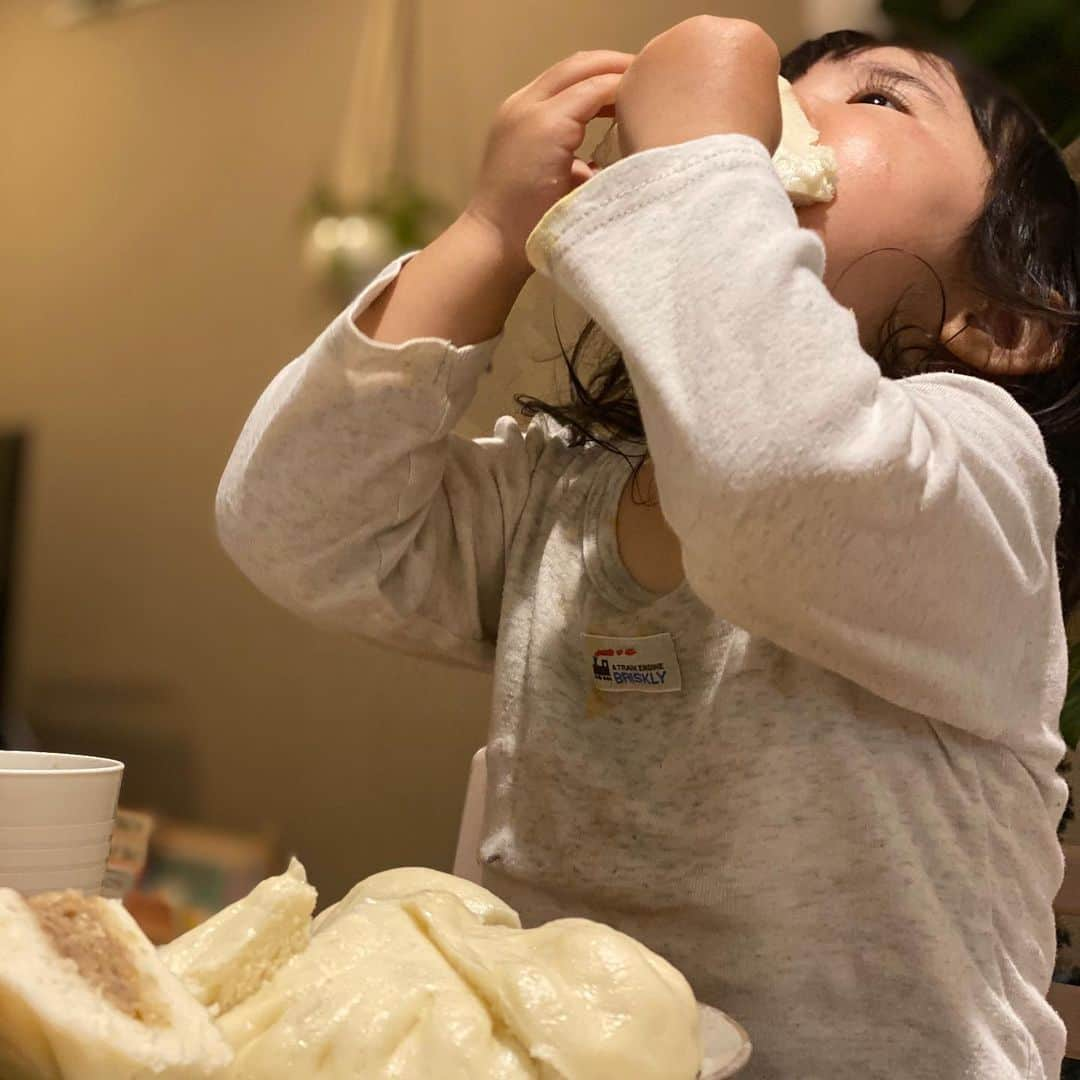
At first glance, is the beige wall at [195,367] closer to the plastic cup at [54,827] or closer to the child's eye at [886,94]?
the child's eye at [886,94]

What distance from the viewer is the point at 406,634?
66 centimetres

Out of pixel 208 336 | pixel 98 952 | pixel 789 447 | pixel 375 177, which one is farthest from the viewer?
pixel 208 336

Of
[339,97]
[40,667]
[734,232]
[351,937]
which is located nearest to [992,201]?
[734,232]

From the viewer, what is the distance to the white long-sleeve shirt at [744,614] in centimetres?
45

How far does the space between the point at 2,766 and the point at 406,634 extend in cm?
21

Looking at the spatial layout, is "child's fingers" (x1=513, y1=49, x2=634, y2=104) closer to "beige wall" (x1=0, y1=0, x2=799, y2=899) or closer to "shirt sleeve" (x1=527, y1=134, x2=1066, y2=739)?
"shirt sleeve" (x1=527, y1=134, x2=1066, y2=739)

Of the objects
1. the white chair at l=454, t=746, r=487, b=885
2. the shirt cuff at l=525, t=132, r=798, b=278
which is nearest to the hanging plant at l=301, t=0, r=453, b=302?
the white chair at l=454, t=746, r=487, b=885

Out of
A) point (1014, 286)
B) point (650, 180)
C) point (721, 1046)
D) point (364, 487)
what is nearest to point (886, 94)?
point (1014, 286)

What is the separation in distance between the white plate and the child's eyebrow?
0.47m

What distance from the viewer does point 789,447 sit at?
426 mm

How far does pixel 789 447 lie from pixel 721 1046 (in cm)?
20

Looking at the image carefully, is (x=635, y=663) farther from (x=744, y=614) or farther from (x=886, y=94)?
(x=886, y=94)

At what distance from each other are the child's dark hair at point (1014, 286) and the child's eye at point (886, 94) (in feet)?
0.14

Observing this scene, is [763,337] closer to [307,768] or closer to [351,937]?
[351,937]
